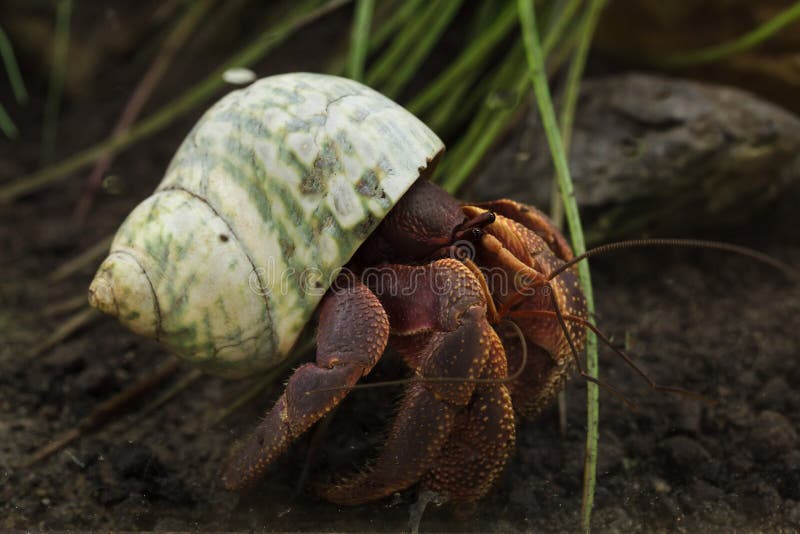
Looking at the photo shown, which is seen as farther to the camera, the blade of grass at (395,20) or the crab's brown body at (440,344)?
the blade of grass at (395,20)

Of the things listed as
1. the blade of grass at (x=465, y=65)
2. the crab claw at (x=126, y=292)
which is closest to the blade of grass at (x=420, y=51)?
the blade of grass at (x=465, y=65)

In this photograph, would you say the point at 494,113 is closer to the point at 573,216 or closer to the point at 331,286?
the point at 573,216

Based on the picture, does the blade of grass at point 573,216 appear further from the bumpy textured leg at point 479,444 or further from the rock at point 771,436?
the rock at point 771,436

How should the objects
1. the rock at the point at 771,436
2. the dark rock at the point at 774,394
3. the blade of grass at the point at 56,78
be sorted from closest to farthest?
the rock at the point at 771,436, the dark rock at the point at 774,394, the blade of grass at the point at 56,78

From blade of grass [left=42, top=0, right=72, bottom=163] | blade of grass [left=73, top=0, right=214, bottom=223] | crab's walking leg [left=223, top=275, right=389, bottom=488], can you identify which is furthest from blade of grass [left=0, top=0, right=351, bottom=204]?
crab's walking leg [left=223, top=275, right=389, bottom=488]

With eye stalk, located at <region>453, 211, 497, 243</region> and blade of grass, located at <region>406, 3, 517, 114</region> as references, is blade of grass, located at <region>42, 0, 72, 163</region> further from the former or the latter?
eye stalk, located at <region>453, 211, 497, 243</region>

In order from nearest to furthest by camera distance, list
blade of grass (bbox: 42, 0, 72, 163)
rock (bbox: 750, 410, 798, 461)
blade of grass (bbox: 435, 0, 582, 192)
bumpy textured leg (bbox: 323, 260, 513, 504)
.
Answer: bumpy textured leg (bbox: 323, 260, 513, 504) < rock (bbox: 750, 410, 798, 461) < blade of grass (bbox: 435, 0, 582, 192) < blade of grass (bbox: 42, 0, 72, 163)

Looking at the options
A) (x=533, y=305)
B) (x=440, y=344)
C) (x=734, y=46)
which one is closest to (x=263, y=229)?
(x=440, y=344)
